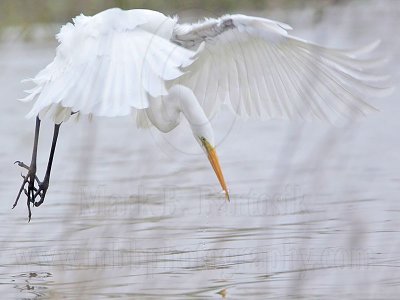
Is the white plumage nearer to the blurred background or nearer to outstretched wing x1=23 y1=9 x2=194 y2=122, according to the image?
outstretched wing x1=23 y1=9 x2=194 y2=122

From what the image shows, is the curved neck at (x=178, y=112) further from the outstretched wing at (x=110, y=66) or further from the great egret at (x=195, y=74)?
the outstretched wing at (x=110, y=66)

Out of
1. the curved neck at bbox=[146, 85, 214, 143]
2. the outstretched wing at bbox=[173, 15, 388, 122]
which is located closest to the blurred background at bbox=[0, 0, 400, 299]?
the outstretched wing at bbox=[173, 15, 388, 122]

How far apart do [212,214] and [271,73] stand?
3.21ft

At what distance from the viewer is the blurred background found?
5.17 m

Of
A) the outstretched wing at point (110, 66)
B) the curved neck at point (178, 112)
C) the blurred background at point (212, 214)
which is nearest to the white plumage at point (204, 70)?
the outstretched wing at point (110, 66)

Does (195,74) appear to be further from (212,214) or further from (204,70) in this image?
(212,214)

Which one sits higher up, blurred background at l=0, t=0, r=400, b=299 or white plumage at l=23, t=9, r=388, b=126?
white plumage at l=23, t=9, r=388, b=126

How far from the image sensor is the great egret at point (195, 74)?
18.4 feet

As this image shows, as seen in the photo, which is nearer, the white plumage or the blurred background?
the blurred background

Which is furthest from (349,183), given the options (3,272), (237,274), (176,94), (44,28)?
(44,28)

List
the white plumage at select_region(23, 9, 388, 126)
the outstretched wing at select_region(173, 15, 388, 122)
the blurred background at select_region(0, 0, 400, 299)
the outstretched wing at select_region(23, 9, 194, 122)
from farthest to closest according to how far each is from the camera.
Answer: the outstretched wing at select_region(173, 15, 388, 122), the white plumage at select_region(23, 9, 388, 126), the outstretched wing at select_region(23, 9, 194, 122), the blurred background at select_region(0, 0, 400, 299)

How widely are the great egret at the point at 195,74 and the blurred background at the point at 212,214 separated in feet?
0.85

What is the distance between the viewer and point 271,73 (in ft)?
22.2

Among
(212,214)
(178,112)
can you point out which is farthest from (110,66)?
(212,214)
